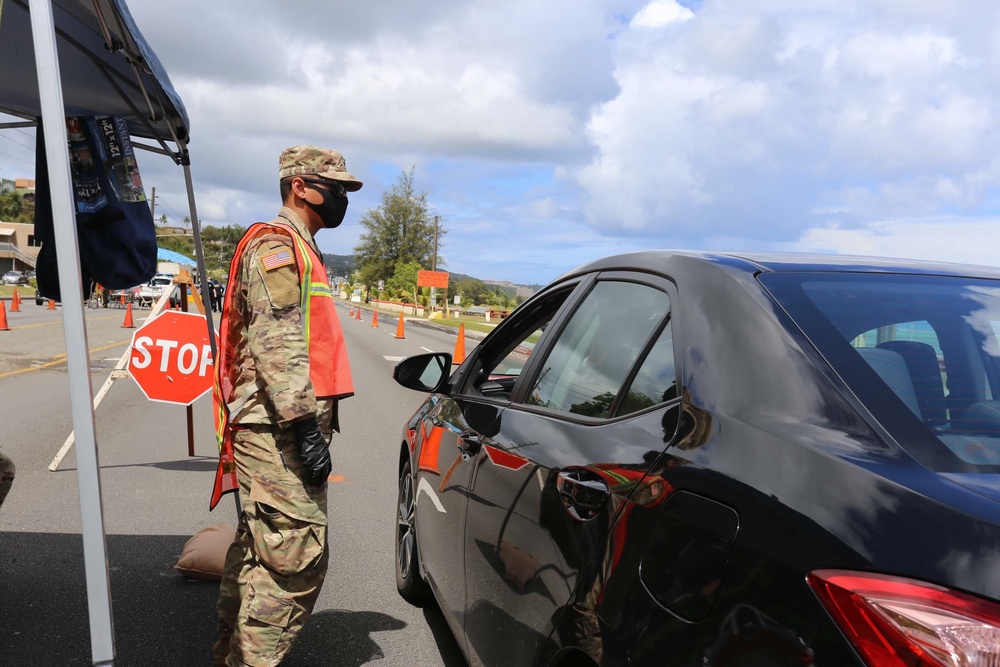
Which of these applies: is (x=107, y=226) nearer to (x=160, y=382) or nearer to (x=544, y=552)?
(x=544, y=552)

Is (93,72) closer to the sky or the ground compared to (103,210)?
closer to the sky

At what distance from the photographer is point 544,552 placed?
7.27 feet

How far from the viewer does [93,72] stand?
4.06 m

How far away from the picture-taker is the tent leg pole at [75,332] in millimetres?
2166

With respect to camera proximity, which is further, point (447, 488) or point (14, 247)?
point (14, 247)

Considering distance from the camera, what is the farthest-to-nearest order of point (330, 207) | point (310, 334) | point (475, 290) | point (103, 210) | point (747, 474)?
1. point (475, 290)
2. point (103, 210)
3. point (330, 207)
4. point (310, 334)
5. point (747, 474)

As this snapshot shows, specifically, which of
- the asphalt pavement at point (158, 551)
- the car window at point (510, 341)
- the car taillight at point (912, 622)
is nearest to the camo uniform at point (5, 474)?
the asphalt pavement at point (158, 551)

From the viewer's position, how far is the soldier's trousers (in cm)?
307

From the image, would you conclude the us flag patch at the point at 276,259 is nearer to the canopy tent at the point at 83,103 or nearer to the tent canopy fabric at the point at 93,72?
the canopy tent at the point at 83,103

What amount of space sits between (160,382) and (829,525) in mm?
6525

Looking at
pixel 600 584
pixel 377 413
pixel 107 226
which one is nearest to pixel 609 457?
pixel 600 584

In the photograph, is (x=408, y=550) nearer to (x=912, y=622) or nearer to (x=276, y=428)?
(x=276, y=428)

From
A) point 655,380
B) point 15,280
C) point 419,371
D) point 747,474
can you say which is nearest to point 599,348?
point 655,380

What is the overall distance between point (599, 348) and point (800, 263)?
2.11 ft
